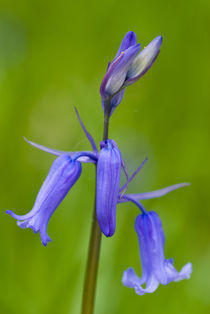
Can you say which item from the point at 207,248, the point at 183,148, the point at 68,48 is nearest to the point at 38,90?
the point at 68,48

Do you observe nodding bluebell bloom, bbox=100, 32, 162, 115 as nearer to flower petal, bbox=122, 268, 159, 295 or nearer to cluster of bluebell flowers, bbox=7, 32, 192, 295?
cluster of bluebell flowers, bbox=7, 32, 192, 295

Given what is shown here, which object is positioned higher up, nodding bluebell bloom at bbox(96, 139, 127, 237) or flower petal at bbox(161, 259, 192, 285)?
nodding bluebell bloom at bbox(96, 139, 127, 237)

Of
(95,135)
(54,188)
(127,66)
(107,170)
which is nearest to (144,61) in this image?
(127,66)

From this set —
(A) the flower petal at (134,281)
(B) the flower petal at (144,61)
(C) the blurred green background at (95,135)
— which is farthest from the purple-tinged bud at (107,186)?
(C) the blurred green background at (95,135)

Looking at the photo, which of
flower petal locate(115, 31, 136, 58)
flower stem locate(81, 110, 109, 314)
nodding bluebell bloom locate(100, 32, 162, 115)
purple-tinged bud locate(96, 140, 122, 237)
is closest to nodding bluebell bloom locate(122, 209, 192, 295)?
flower stem locate(81, 110, 109, 314)

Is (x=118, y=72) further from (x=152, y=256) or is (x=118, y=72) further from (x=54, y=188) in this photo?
(x=152, y=256)

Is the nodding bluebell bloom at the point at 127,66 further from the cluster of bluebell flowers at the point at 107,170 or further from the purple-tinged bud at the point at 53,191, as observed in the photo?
the purple-tinged bud at the point at 53,191

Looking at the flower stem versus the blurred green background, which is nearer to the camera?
the flower stem

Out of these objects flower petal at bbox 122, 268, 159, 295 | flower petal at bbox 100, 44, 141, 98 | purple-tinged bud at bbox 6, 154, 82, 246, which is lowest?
flower petal at bbox 122, 268, 159, 295
